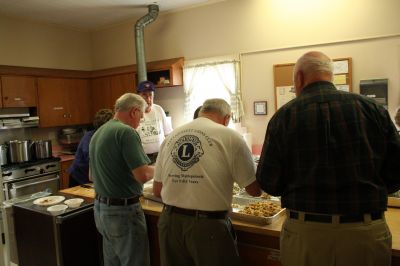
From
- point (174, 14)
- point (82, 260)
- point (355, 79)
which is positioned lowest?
point (82, 260)

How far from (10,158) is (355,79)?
13.6 feet

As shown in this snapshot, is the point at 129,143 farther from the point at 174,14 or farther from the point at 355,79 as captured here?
the point at 174,14

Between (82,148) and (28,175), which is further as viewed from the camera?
(28,175)

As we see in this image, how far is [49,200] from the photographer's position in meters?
2.70

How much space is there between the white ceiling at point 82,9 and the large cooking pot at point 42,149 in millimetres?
1721

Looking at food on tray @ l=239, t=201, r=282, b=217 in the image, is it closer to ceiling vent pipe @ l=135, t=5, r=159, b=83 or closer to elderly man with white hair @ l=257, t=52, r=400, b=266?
elderly man with white hair @ l=257, t=52, r=400, b=266

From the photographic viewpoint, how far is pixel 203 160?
166cm

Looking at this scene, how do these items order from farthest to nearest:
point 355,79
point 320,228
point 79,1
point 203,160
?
point 79,1, point 355,79, point 203,160, point 320,228

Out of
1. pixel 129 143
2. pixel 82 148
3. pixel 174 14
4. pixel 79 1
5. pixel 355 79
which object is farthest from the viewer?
pixel 174 14

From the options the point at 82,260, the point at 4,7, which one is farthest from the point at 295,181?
the point at 4,7

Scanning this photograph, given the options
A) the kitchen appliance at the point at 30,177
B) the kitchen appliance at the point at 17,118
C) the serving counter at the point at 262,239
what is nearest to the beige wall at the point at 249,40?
the kitchen appliance at the point at 17,118

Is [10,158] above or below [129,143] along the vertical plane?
below

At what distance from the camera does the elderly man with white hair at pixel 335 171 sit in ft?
4.45

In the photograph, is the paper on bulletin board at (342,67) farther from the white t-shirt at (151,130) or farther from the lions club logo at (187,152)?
the lions club logo at (187,152)
